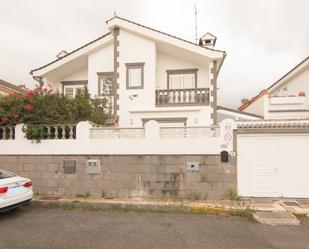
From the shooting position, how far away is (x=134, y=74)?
12.0 metres

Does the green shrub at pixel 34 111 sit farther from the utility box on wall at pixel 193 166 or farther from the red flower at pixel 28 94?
the utility box on wall at pixel 193 166

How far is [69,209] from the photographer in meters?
6.98

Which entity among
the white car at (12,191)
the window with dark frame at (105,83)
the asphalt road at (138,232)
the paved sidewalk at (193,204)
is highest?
the window with dark frame at (105,83)

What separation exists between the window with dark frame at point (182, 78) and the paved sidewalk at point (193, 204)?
692cm

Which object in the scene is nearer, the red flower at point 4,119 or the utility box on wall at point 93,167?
the utility box on wall at point 93,167

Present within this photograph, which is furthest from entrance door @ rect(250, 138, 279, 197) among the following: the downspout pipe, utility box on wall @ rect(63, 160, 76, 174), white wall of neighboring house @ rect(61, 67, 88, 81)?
the downspout pipe

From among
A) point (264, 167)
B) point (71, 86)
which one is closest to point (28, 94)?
point (71, 86)

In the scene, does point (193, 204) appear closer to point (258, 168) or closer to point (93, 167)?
point (258, 168)

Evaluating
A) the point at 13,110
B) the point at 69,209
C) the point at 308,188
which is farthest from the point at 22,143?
the point at 308,188

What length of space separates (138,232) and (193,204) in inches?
93.1

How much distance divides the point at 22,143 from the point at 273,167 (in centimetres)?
897

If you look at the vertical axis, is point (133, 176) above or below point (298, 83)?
below

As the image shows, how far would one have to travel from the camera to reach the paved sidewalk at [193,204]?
660cm

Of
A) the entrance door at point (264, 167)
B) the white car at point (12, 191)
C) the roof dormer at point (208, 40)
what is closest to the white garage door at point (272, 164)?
the entrance door at point (264, 167)
